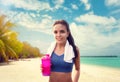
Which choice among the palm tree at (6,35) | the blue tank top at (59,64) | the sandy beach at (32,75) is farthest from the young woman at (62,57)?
the palm tree at (6,35)

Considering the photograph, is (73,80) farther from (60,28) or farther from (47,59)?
(60,28)

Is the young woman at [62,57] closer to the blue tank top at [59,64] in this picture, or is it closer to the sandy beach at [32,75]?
the blue tank top at [59,64]

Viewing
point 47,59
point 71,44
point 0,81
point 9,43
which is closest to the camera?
point 47,59

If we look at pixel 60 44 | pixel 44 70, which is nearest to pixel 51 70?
pixel 44 70

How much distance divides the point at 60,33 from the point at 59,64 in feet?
0.96

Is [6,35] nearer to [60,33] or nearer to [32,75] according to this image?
[32,75]

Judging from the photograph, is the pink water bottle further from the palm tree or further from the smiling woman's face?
the palm tree

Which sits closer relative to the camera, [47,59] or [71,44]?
[47,59]

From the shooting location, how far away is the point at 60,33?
2.61 metres

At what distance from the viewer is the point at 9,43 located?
103ft

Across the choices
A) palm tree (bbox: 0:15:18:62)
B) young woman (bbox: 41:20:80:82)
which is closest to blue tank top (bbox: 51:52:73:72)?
young woman (bbox: 41:20:80:82)

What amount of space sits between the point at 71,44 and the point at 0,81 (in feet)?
28.2

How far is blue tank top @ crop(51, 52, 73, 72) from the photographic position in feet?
8.35

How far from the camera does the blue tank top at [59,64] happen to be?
254 cm
